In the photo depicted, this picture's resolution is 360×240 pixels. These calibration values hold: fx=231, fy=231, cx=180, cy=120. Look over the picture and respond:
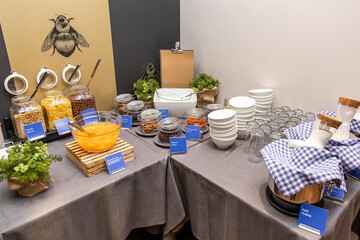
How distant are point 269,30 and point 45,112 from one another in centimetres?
145

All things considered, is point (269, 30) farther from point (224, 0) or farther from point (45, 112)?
point (45, 112)

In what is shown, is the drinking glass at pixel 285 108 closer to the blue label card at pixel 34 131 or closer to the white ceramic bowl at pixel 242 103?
the white ceramic bowl at pixel 242 103

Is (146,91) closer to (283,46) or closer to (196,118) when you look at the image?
(196,118)

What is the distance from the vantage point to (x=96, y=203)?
96 centimetres

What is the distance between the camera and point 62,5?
141cm

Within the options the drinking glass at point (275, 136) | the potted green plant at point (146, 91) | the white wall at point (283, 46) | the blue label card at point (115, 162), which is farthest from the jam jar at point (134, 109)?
the drinking glass at point (275, 136)

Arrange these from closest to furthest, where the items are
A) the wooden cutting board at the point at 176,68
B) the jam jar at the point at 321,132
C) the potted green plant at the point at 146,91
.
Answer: the jam jar at the point at 321,132
the potted green plant at the point at 146,91
the wooden cutting board at the point at 176,68

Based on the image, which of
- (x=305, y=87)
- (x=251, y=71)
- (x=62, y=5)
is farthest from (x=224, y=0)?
(x=62, y=5)

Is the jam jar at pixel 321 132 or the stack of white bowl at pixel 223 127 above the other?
the jam jar at pixel 321 132

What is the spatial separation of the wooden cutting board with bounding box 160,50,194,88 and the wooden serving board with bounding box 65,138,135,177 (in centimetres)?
83

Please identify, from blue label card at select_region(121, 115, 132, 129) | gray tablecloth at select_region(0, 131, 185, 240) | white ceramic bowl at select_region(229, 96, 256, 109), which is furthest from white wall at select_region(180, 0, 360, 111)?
gray tablecloth at select_region(0, 131, 185, 240)

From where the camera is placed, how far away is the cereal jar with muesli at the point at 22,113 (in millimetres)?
1195

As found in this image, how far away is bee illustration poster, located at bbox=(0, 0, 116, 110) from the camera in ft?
4.20

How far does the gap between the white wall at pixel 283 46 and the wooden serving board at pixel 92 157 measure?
102 cm
